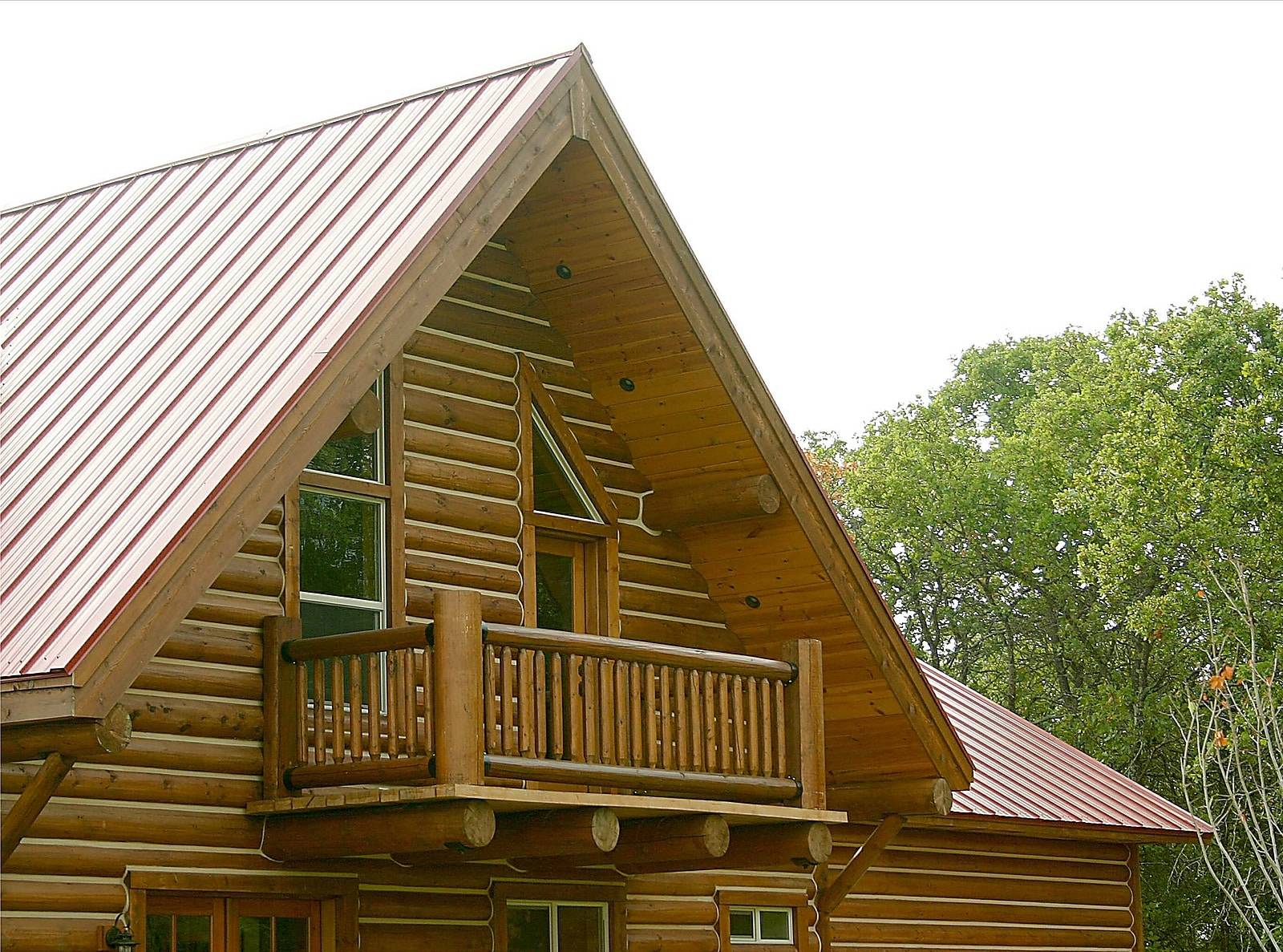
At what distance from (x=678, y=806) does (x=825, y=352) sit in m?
49.4

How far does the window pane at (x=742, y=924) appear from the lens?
49.5 feet

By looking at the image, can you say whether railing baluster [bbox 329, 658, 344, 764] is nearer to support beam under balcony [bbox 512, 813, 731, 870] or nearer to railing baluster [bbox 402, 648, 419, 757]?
railing baluster [bbox 402, 648, 419, 757]

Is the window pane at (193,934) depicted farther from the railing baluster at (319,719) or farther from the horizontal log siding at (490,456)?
the horizontal log siding at (490,456)

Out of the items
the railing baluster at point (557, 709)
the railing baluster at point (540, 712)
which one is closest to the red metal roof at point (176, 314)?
the railing baluster at point (540, 712)

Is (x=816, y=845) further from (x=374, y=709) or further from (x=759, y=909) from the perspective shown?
(x=374, y=709)

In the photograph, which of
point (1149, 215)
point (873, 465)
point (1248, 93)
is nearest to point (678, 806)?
point (873, 465)

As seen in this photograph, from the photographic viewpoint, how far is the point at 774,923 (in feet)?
50.7

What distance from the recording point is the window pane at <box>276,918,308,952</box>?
37.3 ft

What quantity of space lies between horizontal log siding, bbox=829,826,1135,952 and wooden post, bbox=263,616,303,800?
6.22 m

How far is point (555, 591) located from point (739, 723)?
2188 millimetres

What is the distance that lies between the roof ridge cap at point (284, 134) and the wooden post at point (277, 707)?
12.5ft

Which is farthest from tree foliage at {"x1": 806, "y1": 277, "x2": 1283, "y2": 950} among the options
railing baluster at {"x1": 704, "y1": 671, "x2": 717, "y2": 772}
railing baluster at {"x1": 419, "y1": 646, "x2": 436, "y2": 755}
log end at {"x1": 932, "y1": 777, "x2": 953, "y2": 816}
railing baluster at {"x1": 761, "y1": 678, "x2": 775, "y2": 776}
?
railing baluster at {"x1": 419, "y1": 646, "x2": 436, "y2": 755}

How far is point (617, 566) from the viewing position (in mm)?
14195

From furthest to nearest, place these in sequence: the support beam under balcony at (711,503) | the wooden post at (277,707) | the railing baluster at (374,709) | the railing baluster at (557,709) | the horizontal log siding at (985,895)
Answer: the horizontal log siding at (985,895) < the support beam under balcony at (711,503) < the wooden post at (277,707) < the railing baluster at (557,709) < the railing baluster at (374,709)
